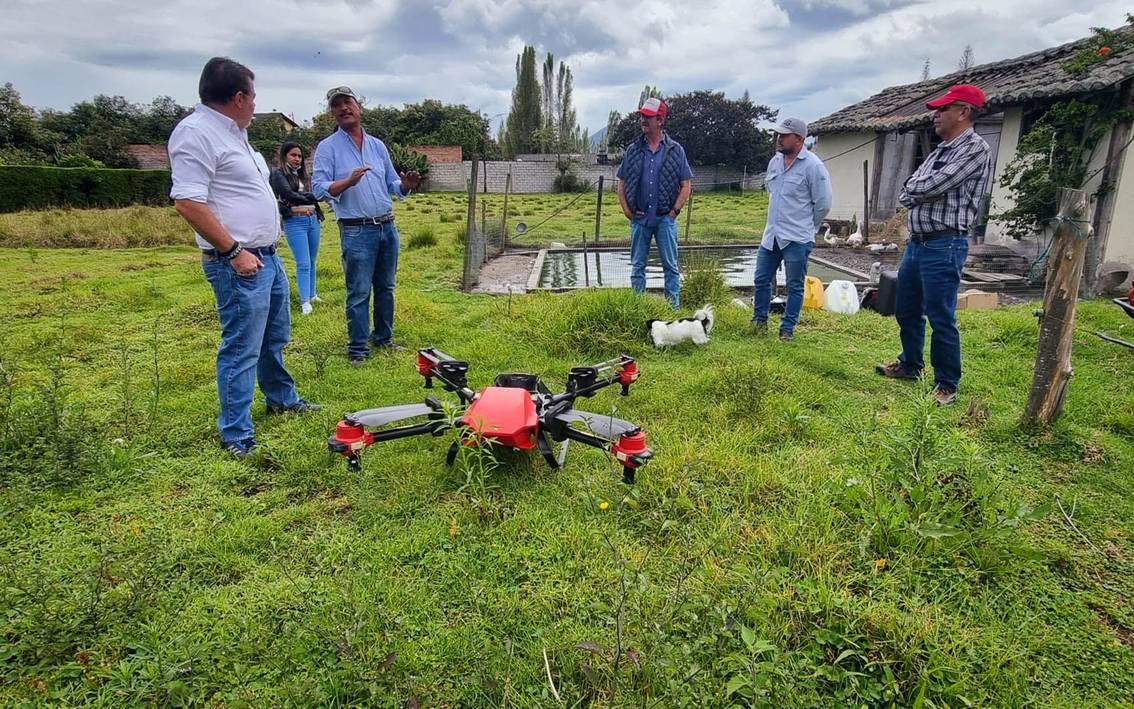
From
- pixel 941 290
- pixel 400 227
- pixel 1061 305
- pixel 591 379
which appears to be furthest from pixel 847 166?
pixel 591 379

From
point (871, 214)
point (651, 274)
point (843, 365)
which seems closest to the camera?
point (843, 365)

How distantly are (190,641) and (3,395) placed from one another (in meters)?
3.02

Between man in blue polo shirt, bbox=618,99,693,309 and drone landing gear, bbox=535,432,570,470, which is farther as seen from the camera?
man in blue polo shirt, bbox=618,99,693,309

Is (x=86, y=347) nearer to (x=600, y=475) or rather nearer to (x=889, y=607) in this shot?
(x=600, y=475)

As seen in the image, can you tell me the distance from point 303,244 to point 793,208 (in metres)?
4.57

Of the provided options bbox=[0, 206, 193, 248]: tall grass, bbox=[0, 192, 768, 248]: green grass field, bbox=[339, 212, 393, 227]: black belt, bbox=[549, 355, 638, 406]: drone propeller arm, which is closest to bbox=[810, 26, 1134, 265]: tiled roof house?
bbox=[0, 192, 768, 248]: green grass field

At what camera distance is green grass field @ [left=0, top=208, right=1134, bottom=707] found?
1657 millimetres

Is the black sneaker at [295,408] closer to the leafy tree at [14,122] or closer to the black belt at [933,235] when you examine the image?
the black belt at [933,235]

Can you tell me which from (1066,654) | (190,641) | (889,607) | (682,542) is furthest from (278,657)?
(1066,654)

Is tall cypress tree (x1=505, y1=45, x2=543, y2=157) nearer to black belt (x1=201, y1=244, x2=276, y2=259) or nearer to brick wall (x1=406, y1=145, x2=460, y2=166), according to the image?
brick wall (x1=406, y1=145, x2=460, y2=166)

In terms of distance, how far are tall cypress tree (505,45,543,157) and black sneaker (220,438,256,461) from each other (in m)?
58.7

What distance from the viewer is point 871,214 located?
13.8m

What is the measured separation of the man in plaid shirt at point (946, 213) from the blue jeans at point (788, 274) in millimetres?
1122

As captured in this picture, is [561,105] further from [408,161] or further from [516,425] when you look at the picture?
[516,425]
